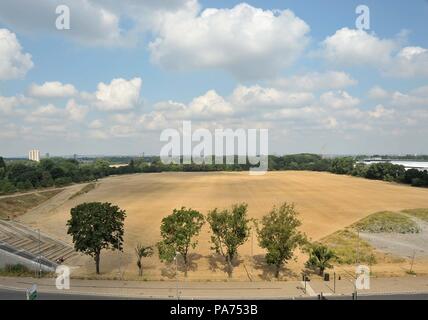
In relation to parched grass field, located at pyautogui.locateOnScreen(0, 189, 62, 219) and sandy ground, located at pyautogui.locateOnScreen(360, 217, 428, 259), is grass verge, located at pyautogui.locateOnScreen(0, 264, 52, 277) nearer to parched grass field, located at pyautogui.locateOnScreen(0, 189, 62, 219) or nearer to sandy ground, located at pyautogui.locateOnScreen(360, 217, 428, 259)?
parched grass field, located at pyautogui.locateOnScreen(0, 189, 62, 219)

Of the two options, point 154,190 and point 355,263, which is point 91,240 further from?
point 154,190

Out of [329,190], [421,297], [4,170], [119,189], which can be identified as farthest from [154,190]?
[421,297]

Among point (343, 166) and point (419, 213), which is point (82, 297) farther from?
point (343, 166)

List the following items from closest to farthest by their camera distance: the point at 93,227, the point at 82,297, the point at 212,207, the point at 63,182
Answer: the point at 82,297, the point at 93,227, the point at 212,207, the point at 63,182

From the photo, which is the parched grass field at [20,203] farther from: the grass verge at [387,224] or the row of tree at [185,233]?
the grass verge at [387,224]

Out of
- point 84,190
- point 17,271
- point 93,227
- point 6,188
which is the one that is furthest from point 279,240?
point 84,190

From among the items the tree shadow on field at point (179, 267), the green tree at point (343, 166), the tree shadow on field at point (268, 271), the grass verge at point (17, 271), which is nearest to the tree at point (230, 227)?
the tree shadow on field at point (268, 271)
